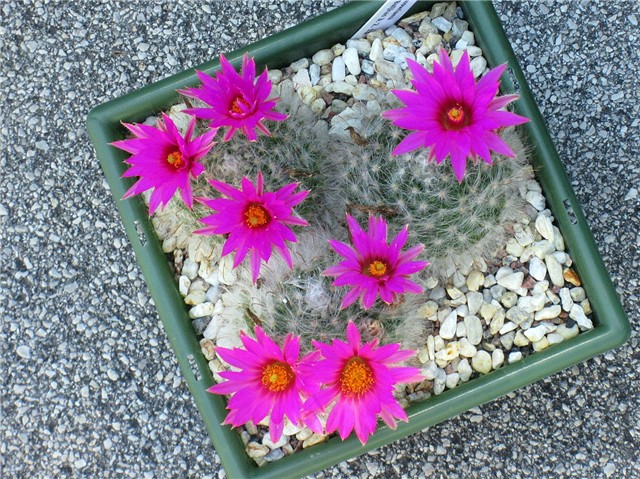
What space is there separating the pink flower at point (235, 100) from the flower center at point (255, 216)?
A: 11cm

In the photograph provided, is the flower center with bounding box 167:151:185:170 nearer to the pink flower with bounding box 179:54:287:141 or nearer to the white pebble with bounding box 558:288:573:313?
the pink flower with bounding box 179:54:287:141

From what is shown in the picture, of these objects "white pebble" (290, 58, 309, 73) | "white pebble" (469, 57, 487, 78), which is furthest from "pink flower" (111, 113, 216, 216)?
"white pebble" (469, 57, 487, 78)

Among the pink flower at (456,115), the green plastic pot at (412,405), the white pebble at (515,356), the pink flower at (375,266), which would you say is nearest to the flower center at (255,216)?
the pink flower at (375,266)

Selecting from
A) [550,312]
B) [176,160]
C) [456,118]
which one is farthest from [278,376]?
[550,312]

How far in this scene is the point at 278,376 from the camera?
1123 mm

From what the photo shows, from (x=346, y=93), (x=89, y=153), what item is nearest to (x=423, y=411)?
(x=346, y=93)

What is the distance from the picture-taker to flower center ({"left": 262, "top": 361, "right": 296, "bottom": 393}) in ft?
3.69

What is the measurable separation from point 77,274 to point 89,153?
0.29 m

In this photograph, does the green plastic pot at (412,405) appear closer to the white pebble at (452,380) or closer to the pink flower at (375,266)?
the white pebble at (452,380)

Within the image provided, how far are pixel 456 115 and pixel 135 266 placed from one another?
37.4 inches

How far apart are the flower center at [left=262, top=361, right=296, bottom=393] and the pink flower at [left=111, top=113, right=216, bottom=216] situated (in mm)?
279

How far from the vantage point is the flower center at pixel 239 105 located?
1121 millimetres

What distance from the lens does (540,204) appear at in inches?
56.0

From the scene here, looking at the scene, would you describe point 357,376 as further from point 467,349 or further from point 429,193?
point 467,349
